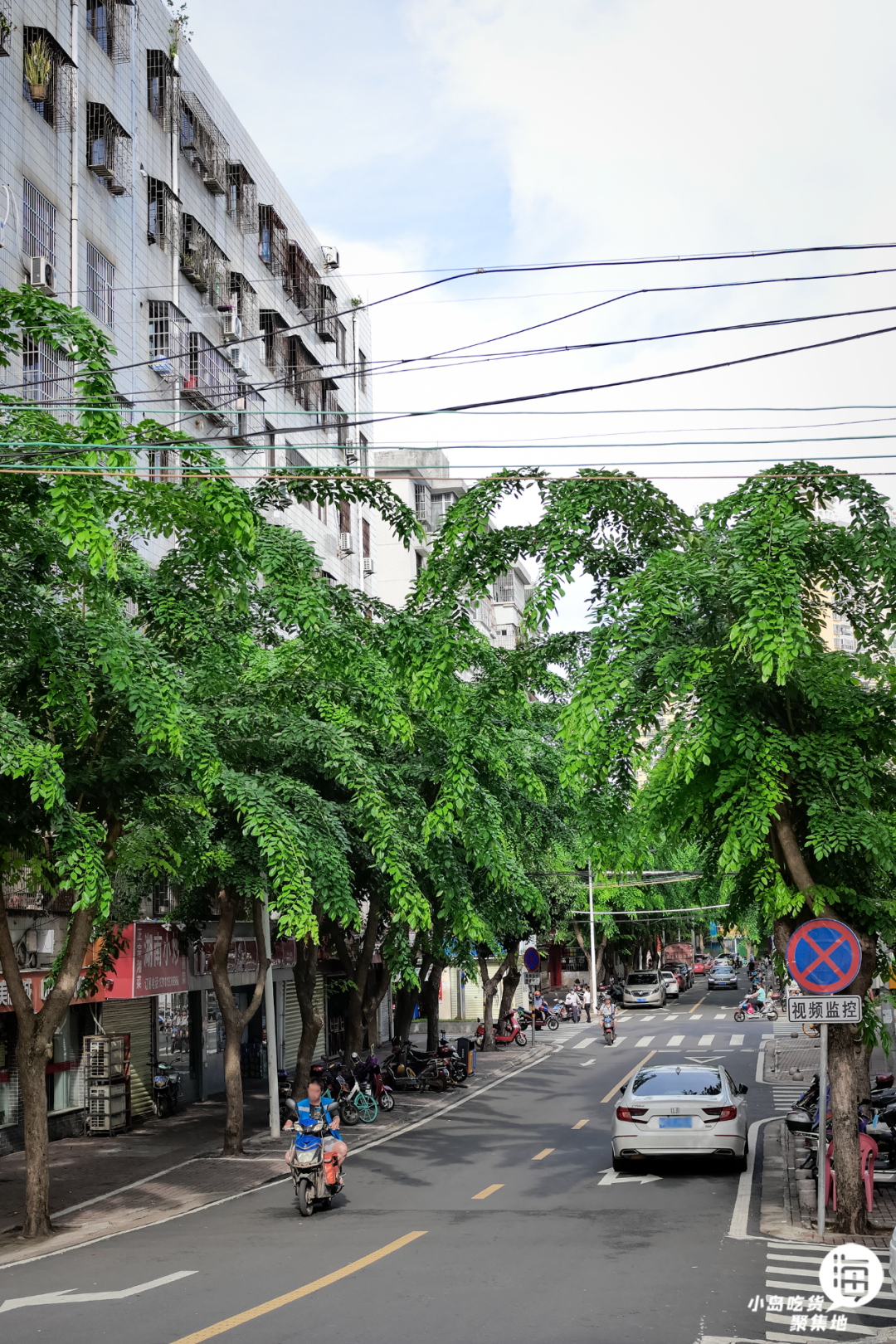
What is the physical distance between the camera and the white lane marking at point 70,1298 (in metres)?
9.87

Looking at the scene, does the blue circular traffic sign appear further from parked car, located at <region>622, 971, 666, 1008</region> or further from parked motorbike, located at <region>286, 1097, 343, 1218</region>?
parked car, located at <region>622, 971, 666, 1008</region>

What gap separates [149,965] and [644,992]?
39.2 metres

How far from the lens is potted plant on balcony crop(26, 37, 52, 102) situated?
2144 cm

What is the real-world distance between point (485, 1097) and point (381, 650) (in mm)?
17063

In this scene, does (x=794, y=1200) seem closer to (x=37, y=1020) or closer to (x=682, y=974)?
(x=37, y=1020)

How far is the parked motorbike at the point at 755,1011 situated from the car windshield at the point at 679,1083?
33.6m

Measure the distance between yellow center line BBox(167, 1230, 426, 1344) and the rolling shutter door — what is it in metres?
13.3

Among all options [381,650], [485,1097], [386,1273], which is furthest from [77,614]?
[485,1097]

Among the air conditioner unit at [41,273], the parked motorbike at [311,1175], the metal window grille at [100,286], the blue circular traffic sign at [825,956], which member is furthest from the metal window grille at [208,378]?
the blue circular traffic sign at [825,956]

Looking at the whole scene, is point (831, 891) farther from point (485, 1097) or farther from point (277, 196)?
point (277, 196)

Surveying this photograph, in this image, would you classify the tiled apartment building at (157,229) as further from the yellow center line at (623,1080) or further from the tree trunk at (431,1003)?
the yellow center line at (623,1080)

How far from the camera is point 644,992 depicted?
57438 millimetres

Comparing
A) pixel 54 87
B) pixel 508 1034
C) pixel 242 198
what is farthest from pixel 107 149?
pixel 508 1034
